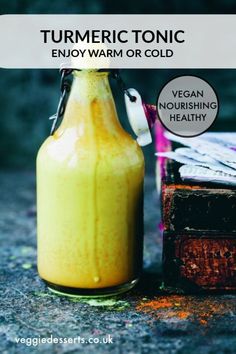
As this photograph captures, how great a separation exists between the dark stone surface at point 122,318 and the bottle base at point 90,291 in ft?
0.05

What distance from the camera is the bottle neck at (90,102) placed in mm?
1250

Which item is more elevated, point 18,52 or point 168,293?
point 18,52

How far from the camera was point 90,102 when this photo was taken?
1.25 metres

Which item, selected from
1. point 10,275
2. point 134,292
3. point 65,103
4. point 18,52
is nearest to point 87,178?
point 65,103

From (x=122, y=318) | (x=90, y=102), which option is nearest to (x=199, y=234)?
(x=122, y=318)

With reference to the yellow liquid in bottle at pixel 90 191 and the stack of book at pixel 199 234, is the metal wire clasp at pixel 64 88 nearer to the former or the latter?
the yellow liquid in bottle at pixel 90 191

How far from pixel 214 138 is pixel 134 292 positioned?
44 cm

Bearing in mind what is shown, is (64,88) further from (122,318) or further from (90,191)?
(122,318)

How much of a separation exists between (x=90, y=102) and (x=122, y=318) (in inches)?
16.7

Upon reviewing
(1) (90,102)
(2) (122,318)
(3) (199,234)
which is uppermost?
(1) (90,102)

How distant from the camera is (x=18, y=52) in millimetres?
2512

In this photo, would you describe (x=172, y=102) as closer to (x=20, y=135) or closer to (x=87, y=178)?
(x=87, y=178)

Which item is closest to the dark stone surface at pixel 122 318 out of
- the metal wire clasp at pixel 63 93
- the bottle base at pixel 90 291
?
the bottle base at pixel 90 291

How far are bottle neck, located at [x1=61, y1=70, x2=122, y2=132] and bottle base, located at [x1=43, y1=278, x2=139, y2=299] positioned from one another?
325mm
